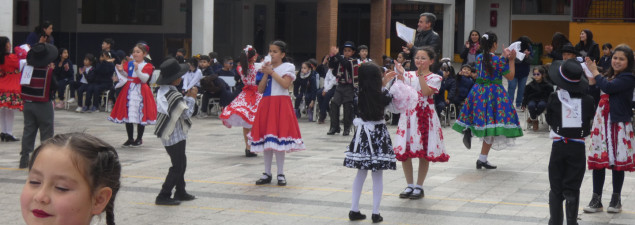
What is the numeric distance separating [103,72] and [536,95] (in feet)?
30.8

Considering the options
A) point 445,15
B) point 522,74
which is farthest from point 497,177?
point 445,15

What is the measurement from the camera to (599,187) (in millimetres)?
8945

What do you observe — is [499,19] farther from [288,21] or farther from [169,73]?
[169,73]

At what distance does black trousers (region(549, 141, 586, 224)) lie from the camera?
7.59m

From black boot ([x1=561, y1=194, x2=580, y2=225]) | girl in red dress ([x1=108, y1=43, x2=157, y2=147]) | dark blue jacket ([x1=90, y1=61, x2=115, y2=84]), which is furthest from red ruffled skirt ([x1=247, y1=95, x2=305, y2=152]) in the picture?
dark blue jacket ([x1=90, y1=61, x2=115, y2=84])

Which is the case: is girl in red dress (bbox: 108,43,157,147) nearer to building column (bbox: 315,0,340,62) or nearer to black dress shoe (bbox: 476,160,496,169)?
black dress shoe (bbox: 476,160,496,169)

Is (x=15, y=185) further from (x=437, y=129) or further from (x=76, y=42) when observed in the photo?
(x=76, y=42)

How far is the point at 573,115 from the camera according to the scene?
7.75 metres

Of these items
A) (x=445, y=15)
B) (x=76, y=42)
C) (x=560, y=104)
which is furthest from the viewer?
(x=445, y=15)

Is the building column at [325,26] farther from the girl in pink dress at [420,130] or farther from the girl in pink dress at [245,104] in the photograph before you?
the girl in pink dress at [420,130]

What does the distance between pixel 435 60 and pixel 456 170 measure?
2.44 m

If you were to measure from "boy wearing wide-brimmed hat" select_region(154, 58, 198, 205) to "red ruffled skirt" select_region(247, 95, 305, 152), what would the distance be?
1.35m

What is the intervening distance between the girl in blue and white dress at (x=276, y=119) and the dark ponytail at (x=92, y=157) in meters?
8.14

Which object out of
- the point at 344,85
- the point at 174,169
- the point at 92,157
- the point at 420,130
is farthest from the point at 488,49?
the point at 92,157
